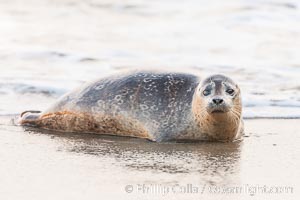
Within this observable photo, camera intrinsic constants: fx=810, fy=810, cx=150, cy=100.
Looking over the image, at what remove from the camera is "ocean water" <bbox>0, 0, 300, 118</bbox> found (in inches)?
336

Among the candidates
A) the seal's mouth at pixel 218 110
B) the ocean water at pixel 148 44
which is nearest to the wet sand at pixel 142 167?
the seal's mouth at pixel 218 110

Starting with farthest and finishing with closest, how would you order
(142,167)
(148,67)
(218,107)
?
(148,67)
(218,107)
(142,167)

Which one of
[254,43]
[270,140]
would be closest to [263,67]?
[254,43]

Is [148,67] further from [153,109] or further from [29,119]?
[29,119]

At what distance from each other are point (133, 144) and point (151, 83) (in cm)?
67

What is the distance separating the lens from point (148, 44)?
39.9ft

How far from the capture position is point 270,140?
6426mm

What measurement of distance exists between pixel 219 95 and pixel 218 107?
0.46ft

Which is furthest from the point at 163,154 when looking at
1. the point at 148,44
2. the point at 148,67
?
the point at 148,44

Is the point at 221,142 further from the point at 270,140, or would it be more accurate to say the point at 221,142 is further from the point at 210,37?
the point at 210,37

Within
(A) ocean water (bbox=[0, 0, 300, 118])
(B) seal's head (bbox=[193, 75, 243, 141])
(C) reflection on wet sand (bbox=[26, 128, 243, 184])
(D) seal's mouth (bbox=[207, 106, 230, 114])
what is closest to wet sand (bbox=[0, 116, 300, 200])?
(C) reflection on wet sand (bbox=[26, 128, 243, 184])

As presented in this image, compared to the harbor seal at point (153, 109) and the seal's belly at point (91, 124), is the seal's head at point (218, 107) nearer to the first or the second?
the harbor seal at point (153, 109)

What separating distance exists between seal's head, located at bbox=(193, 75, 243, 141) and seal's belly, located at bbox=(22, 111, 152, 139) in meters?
0.48

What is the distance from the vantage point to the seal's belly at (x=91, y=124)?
6.46 meters
